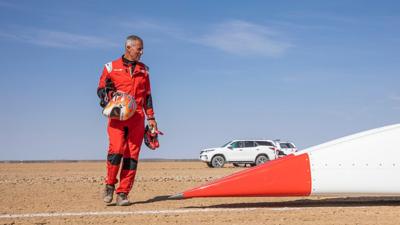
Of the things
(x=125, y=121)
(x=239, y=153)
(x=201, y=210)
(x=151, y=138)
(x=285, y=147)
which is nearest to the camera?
(x=201, y=210)

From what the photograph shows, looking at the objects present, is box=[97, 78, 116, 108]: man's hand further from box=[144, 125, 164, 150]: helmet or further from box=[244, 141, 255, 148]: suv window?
box=[244, 141, 255, 148]: suv window

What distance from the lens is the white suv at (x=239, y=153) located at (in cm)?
3338

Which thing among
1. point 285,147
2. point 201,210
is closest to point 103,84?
point 201,210

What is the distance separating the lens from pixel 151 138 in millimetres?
7770

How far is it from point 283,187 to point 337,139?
99 cm

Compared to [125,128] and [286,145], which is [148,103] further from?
[286,145]

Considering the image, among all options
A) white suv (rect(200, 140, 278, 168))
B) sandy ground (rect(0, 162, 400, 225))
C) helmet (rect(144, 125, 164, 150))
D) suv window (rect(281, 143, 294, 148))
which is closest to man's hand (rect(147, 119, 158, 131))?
helmet (rect(144, 125, 164, 150))

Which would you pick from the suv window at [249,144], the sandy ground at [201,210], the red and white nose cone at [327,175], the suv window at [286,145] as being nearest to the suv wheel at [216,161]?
the suv window at [249,144]

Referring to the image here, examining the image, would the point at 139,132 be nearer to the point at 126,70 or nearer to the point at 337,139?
the point at 126,70

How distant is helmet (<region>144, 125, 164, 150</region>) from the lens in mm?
7723

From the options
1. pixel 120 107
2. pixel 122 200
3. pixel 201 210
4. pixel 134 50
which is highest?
pixel 134 50

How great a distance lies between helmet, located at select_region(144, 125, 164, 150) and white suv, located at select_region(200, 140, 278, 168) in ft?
83.9

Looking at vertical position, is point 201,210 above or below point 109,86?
below

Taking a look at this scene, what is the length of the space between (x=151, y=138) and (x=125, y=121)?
0.54 meters
